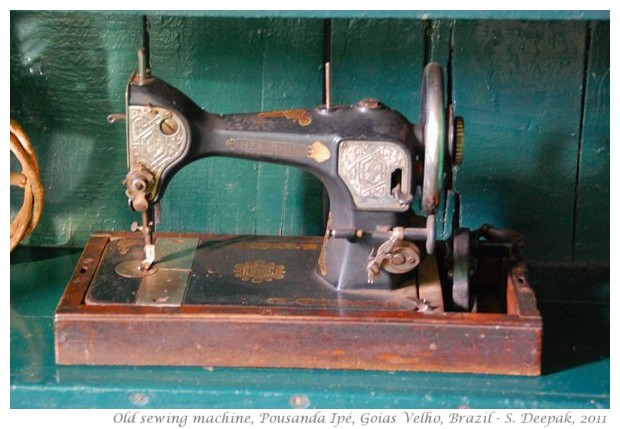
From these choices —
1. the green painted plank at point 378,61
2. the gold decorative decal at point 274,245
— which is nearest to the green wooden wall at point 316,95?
the green painted plank at point 378,61

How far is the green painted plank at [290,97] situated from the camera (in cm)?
211

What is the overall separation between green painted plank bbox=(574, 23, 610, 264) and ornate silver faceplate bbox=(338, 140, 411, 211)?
1.77 ft

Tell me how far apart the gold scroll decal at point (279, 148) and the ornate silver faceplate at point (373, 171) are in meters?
0.03

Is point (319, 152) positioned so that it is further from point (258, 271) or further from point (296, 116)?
point (258, 271)

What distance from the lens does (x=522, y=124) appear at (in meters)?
2.14

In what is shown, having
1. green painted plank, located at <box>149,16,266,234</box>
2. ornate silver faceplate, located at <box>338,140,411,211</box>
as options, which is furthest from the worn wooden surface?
green painted plank, located at <box>149,16,266,234</box>

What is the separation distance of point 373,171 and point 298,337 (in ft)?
0.95

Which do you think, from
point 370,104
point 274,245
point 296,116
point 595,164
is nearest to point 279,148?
point 296,116

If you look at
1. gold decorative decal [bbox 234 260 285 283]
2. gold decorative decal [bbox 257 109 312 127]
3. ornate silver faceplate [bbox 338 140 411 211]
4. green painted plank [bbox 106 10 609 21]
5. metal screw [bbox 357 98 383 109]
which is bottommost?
gold decorative decal [bbox 234 260 285 283]

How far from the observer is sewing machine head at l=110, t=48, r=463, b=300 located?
5.74 feet

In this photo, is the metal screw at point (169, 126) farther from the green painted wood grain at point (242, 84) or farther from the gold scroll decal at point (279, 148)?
the green painted wood grain at point (242, 84)

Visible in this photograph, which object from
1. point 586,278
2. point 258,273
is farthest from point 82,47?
point 586,278

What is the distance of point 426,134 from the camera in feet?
5.63

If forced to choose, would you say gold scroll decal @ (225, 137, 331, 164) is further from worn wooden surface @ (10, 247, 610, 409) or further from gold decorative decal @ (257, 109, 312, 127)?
worn wooden surface @ (10, 247, 610, 409)
